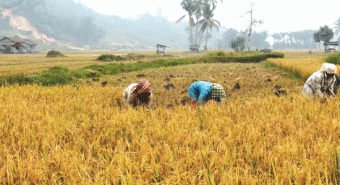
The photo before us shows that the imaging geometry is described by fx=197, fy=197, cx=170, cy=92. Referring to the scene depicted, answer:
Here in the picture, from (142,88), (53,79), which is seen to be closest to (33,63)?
(53,79)

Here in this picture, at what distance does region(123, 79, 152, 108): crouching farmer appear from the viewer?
3.93 meters

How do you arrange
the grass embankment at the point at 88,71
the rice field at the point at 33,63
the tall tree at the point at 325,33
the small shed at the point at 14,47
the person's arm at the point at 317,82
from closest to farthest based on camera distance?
the person's arm at the point at 317,82 < the grass embankment at the point at 88,71 < the rice field at the point at 33,63 < the small shed at the point at 14,47 < the tall tree at the point at 325,33

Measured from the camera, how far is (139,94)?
4.06 m

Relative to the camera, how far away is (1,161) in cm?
181

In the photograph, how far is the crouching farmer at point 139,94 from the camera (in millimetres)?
3934

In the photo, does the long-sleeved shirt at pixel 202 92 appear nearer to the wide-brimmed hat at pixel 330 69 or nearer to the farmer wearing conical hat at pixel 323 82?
the farmer wearing conical hat at pixel 323 82

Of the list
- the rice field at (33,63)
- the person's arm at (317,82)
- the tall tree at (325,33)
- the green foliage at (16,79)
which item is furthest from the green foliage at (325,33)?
the green foliage at (16,79)

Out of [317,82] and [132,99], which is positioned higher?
[317,82]

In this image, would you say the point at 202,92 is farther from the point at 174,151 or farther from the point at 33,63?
the point at 33,63

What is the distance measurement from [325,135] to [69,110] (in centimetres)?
362

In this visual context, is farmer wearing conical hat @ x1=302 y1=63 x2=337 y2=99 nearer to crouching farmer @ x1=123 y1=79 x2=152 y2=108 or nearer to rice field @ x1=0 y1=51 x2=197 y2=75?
crouching farmer @ x1=123 y1=79 x2=152 y2=108

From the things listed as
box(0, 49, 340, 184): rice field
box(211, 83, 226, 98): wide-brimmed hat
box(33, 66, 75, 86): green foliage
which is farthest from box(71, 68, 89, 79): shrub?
box(211, 83, 226, 98): wide-brimmed hat

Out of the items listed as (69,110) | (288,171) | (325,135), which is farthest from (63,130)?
(325,135)

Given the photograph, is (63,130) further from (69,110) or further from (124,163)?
(124,163)
